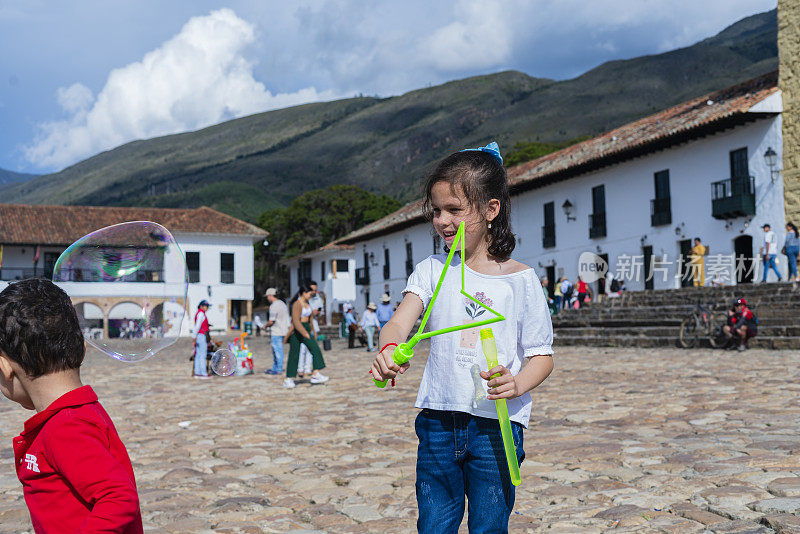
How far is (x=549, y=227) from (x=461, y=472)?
31.9 metres

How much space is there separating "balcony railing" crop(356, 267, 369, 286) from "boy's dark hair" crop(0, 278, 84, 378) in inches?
1842

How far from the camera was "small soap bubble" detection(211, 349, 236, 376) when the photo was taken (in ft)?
19.8

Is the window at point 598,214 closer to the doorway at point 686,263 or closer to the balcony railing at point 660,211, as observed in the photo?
the balcony railing at point 660,211

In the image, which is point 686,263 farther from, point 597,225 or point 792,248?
point 792,248

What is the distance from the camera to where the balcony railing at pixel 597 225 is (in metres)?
30.7

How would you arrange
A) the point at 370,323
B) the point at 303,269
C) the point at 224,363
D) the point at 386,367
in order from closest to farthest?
the point at 386,367
the point at 224,363
the point at 370,323
the point at 303,269

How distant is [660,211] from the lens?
2816 cm

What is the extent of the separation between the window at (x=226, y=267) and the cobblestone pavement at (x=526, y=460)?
39.1 metres

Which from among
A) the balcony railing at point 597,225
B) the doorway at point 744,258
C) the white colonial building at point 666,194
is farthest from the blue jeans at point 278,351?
the balcony railing at point 597,225

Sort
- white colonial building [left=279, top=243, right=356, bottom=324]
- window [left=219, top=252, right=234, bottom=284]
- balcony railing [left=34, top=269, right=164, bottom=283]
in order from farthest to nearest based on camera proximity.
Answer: white colonial building [left=279, top=243, right=356, bottom=324], window [left=219, top=252, right=234, bottom=284], balcony railing [left=34, top=269, right=164, bottom=283]

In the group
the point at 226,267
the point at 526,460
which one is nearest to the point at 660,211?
the point at 526,460

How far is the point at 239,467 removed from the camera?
19.0 ft

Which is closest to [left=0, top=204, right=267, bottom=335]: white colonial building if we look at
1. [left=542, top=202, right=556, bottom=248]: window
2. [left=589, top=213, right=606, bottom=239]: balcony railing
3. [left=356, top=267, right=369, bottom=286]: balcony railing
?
[left=356, top=267, right=369, bottom=286]: balcony railing

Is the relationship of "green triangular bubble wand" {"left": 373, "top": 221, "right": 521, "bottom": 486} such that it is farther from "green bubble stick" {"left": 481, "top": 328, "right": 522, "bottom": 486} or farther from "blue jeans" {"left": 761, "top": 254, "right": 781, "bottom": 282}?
"blue jeans" {"left": 761, "top": 254, "right": 781, "bottom": 282}
